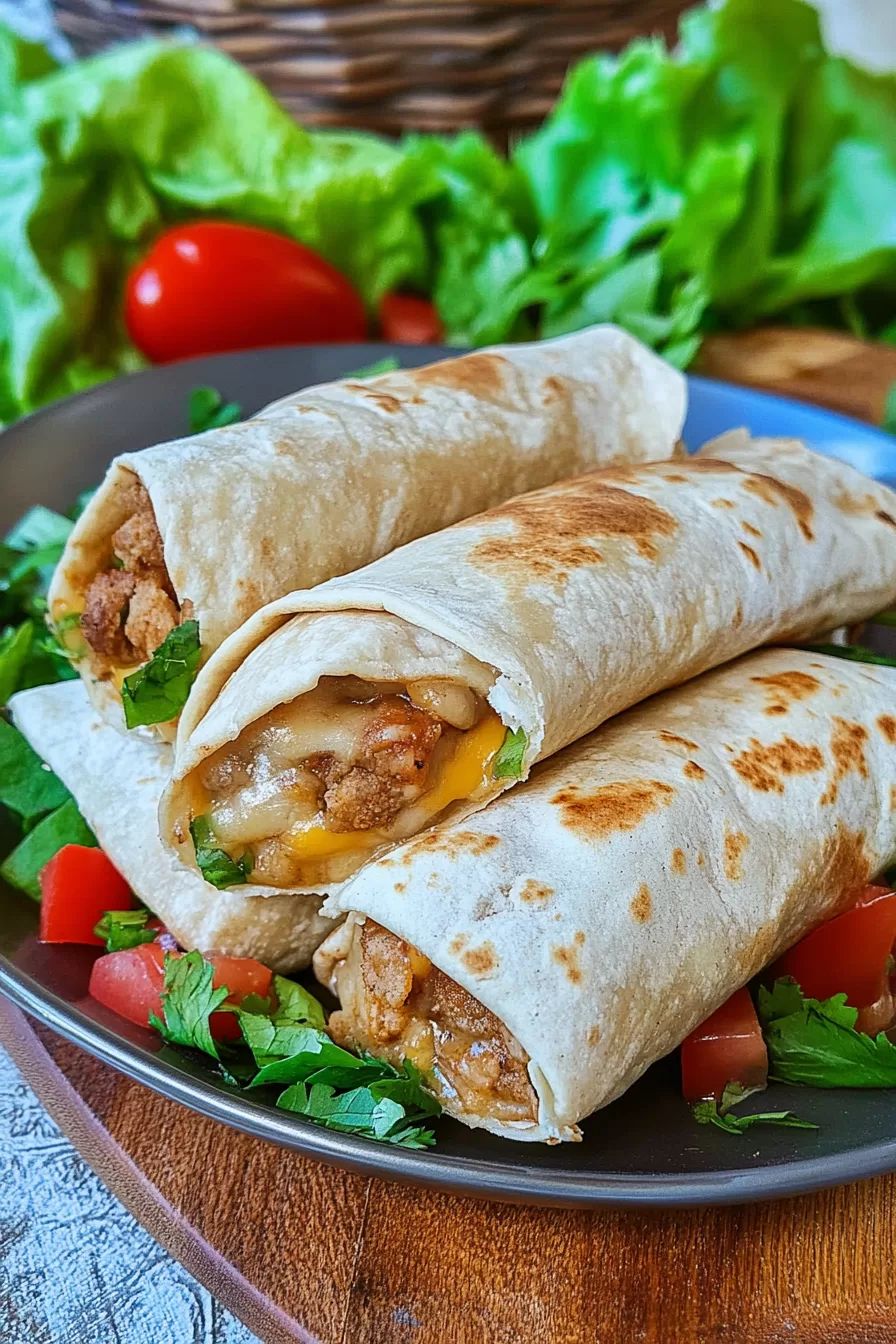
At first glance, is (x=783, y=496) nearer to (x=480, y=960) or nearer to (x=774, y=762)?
(x=774, y=762)

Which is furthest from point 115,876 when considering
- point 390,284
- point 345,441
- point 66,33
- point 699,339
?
point 66,33

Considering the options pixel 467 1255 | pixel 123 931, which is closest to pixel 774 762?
pixel 467 1255

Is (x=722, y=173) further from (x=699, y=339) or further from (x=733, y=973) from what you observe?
(x=733, y=973)

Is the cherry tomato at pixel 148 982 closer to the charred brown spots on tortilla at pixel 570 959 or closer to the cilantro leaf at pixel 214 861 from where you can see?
the cilantro leaf at pixel 214 861

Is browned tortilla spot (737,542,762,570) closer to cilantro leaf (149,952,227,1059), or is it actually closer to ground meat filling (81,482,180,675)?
ground meat filling (81,482,180,675)

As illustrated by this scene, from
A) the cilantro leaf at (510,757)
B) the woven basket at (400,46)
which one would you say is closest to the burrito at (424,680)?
the cilantro leaf at (510,757)

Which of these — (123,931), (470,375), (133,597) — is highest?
(470,375)

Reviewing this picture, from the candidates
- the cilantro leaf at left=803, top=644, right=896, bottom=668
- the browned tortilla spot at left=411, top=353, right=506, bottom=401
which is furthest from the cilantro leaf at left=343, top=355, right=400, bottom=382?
the cilantro leaf at left=803, top=644, right=896, bottom=668
